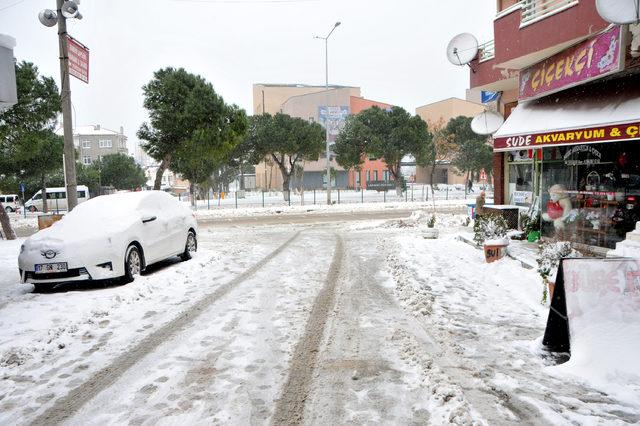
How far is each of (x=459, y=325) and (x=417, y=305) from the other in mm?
849

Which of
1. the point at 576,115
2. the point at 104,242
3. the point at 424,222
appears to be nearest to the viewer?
the point at 104,242

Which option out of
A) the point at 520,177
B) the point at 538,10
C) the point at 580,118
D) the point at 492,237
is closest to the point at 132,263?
the point at 492,237

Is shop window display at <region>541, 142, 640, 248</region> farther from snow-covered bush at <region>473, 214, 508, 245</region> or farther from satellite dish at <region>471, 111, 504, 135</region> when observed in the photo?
satellite dish at <region>471, 111, 504, 135</region>

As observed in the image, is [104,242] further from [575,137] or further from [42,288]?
[575,137]

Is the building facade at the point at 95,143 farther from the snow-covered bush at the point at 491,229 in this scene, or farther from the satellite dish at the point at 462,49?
the snow-covered bush at the point at 491,229

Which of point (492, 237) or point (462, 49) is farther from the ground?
point (462, 49)

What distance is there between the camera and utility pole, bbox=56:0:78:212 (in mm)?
9430

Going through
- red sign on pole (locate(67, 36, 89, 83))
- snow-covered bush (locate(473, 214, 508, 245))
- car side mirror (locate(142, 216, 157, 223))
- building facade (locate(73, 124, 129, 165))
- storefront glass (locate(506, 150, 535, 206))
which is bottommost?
snow-covered bush (locate(473, 214, 508, 245))

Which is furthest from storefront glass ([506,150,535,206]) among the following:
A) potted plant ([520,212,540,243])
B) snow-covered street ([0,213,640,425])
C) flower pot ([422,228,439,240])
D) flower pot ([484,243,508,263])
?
snow-covered street ([0,213,640,425])

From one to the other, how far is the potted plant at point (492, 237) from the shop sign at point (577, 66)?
3048 mm

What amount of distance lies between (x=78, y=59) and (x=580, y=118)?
1024 centimetres

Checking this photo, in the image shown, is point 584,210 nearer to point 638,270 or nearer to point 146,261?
point 638,270

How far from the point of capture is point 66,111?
977cm

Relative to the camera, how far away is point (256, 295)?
698 cm
